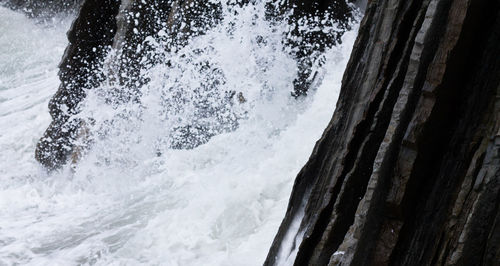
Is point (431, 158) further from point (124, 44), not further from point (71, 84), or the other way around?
point (71, 84)

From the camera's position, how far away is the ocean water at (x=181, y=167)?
407cm

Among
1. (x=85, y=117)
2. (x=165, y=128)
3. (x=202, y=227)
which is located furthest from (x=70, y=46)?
(x=202, y=227)

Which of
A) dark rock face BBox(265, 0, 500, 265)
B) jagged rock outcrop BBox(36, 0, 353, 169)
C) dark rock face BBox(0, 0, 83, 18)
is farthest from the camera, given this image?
dark rock face BBox(0, 0, 83, 18)

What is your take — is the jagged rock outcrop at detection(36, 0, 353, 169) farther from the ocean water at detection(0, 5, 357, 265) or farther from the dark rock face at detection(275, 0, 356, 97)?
the ocean water at detection(0, 5, 357, 265)

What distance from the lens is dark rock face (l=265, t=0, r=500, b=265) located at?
5.90 feet

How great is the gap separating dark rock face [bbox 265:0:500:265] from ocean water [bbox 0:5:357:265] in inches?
66.8

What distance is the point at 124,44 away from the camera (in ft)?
19.5

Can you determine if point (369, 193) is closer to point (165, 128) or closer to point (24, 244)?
point (24, 244)

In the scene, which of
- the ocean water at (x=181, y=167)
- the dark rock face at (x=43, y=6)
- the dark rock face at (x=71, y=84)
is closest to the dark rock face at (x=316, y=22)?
the ocean water at (x=181, y=167)

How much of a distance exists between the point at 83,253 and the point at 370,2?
302cm

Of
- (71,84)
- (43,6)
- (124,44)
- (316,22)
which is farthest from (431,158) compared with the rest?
(43,6)

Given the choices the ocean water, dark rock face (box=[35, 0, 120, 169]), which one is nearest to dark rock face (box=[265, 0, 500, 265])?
the ocean water

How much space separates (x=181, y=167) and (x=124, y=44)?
169 centimetres

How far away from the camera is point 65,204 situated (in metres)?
5.50
